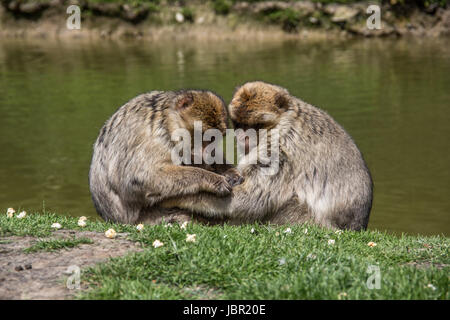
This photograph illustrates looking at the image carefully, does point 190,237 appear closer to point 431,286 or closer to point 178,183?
point 178,183

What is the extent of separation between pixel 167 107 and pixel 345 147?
5.05ft

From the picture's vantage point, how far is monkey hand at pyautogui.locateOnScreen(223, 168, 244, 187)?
591 cm

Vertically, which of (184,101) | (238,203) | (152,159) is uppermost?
(184,101)

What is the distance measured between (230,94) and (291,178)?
1132 centimetres

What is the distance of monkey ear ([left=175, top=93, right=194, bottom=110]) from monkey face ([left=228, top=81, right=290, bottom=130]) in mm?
404

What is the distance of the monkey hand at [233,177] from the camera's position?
5.91 meters

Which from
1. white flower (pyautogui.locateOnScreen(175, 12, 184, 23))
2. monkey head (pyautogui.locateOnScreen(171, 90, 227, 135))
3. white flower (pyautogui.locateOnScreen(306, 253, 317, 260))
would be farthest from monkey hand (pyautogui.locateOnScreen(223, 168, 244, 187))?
white flower (pyautogui.locateOnScreen(175, 12, 184, 23))

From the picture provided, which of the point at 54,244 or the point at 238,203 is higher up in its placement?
the point at 54,244

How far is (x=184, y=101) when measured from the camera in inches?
220

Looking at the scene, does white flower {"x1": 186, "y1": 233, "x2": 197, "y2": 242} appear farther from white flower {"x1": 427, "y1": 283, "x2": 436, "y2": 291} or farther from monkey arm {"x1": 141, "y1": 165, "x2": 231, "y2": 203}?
white flower {"x1": 427, "y1": 283, "x2": 436, "y2": 291}

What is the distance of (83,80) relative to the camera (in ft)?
67.6

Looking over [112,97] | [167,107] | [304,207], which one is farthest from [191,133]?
[112,97]

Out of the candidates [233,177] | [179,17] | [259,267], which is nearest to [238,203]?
[233,177]
